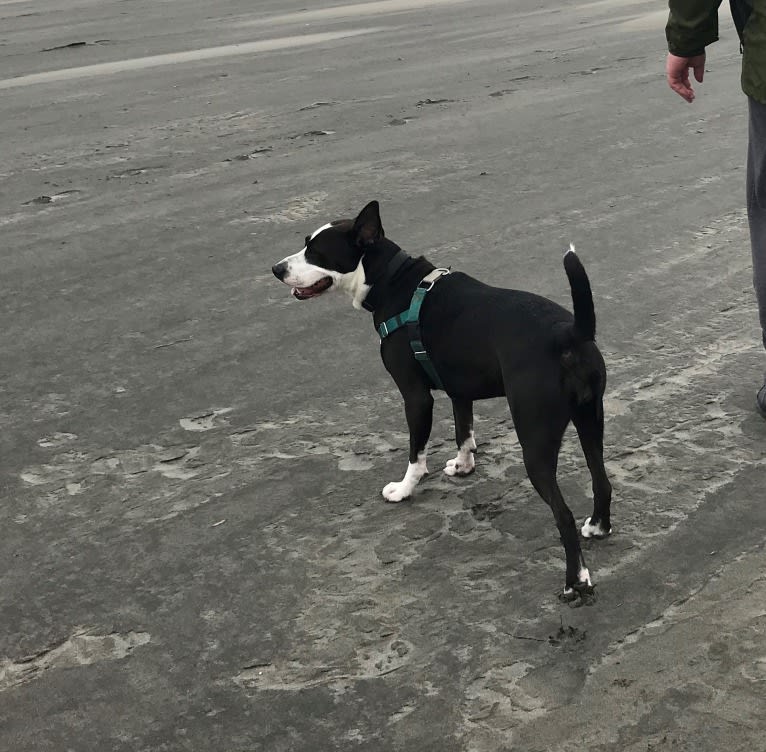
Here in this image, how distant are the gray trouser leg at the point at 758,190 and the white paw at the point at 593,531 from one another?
4.59 ft

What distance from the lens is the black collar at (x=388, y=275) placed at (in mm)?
4105

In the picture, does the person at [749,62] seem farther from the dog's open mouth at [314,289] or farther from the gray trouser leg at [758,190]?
the dog's open mouth at [314,289]

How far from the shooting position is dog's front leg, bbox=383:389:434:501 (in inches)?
157

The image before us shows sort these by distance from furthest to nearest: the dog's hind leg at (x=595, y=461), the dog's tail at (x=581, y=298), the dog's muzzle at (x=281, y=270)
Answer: the dog's muzzle at (x=281, y=270), the dog's hind leg at (x=595, y=461), the dog's tail at (x=581, y=298)

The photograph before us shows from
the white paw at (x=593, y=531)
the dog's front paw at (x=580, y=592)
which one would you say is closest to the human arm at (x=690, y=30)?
the white paw at (x=593, y=531)

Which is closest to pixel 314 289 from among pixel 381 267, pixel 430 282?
pixel 381 267

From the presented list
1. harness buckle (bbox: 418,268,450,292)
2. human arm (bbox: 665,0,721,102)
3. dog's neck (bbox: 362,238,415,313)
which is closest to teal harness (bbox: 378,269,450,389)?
harness buckle (bbox: 418,268,450,292)

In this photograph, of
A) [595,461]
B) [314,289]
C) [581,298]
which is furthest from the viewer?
[314,289]

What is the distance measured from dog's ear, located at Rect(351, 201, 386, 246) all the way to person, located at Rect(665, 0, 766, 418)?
1.30 metres

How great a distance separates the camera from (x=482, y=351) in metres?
3.69

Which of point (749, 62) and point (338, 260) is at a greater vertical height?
point (749, 62)

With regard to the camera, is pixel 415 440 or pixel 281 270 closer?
pixel 415 440

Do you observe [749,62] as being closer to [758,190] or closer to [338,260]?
[758,190]

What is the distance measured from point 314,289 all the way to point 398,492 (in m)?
0.84
